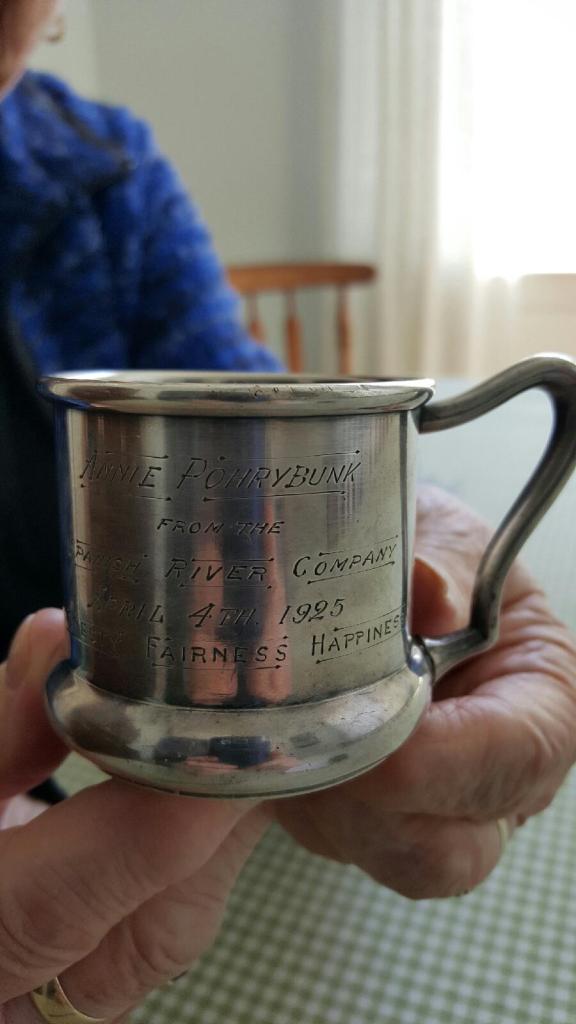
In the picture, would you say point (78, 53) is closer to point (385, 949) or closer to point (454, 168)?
point (454, 168)

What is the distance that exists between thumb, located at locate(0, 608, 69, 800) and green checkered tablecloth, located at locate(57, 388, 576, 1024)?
0.12 metres

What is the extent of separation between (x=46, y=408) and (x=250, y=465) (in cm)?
54

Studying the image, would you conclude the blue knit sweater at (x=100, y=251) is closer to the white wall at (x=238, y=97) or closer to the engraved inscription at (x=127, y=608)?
the engraved inscription at (x=127, y=608)

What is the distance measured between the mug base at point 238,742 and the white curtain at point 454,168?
1.89 meters

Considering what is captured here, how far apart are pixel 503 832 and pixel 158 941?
0.18m

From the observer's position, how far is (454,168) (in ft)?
6.31

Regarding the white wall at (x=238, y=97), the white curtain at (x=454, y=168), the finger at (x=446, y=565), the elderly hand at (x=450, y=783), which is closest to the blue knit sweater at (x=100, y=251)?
the finger at (x=446, y=565)

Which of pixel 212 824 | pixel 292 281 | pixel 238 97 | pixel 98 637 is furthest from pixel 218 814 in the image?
pixel 238 97

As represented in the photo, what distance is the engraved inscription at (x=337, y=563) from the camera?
0.23m

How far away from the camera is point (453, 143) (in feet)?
6.24

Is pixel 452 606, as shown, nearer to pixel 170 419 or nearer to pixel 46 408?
pixel 170 419

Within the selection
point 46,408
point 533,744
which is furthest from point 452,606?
point 46,408

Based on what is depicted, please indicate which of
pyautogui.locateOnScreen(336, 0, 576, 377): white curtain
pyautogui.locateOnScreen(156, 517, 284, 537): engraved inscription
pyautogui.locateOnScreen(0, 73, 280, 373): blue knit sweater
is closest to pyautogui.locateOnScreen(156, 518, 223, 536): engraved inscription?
pyautogui.locateOnScreen(156, 517, 284, 537): engraved inscription

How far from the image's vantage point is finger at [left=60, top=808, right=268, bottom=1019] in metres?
0.33
